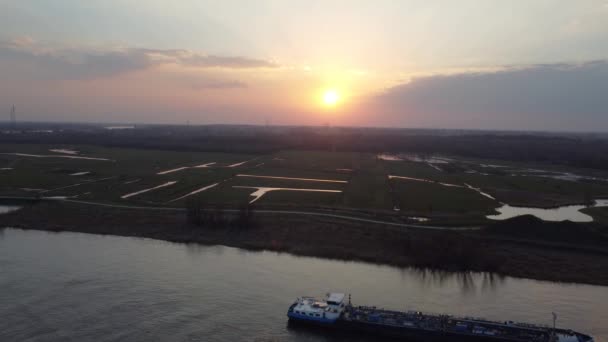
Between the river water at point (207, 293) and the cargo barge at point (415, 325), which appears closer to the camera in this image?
the cargo barge at point (415, 325)

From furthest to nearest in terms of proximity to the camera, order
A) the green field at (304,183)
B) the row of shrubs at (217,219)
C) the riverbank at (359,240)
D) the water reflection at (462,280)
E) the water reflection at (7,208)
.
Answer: the green field at (304,183), the water reflection at (7,208), the row of shrubs at (217,219), the riverbank at (359,240), the water reflection at (462,280)

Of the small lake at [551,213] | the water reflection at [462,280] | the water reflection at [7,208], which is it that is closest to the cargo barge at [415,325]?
the water reflection at [462,280]

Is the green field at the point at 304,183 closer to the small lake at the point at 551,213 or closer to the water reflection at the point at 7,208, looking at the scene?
the small lake at the point at 551,213

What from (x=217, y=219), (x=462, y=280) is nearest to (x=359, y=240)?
(x=462, y=280)

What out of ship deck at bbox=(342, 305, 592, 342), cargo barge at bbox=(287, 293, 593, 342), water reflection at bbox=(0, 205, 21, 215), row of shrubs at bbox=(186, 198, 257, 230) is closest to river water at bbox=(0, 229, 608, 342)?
cargo barge at bbox=(287, 293, 593, 342)

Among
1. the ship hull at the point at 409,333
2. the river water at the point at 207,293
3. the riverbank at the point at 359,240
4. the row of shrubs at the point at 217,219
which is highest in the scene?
the row of shrubs at the point at 217,219

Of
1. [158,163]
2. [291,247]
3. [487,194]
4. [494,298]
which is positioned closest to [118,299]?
[291,247]

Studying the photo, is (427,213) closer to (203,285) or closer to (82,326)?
(203,285)

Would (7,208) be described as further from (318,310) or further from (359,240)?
(318,310)
